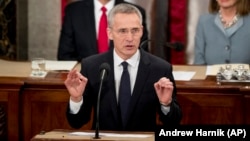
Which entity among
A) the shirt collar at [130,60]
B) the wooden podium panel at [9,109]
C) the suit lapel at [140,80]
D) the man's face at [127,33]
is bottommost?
the wooden podium panel at [9,109]

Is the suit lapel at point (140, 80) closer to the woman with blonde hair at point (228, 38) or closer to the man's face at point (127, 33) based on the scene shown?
the man's face at point (127, 33)

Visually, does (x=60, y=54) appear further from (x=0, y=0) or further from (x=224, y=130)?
(x=224, y=130)

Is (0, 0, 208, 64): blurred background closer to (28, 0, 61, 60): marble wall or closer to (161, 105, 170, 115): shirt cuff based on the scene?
(28, 0, 61, 60): marble wall

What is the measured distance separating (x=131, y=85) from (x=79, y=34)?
172cm

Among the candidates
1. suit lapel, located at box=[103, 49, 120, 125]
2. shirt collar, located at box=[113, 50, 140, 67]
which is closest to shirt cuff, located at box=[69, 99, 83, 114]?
suit lapel, located at box=[103, 49, 120, 125]

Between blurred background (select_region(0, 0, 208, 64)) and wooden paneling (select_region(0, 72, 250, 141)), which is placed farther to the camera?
blurred background (select_region(0, 0, 208, 64))

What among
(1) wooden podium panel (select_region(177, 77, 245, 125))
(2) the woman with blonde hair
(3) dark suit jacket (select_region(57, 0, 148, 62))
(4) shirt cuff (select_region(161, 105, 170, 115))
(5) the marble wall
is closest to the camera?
(4) shirt cuff (select_region(161, 105, 170, 115))

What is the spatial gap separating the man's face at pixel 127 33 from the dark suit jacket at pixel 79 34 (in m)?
1.64

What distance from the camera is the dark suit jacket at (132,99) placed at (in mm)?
3373

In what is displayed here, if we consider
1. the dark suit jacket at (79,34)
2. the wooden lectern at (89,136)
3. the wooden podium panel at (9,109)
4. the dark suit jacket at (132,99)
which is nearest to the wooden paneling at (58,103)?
the wooden podium panel at (9,109)

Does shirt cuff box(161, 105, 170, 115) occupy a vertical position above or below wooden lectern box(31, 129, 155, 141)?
above

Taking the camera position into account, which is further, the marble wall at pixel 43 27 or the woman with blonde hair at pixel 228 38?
the marble wall at pixel 43 27

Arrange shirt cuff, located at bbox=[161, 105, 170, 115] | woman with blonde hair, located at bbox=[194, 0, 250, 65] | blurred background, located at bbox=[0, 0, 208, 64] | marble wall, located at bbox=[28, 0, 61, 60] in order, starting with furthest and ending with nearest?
marble wall, located at bbox=[28, 0, 61, 60]
blurred background, located at bbox=[0, 0, 208, 64]
woman with blonde hair, located at bbox=[194, 0, 250, 65]
shirt cuff, located at bbox=[161, 105, 170, 115]

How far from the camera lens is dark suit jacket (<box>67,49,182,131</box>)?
11.1ft
